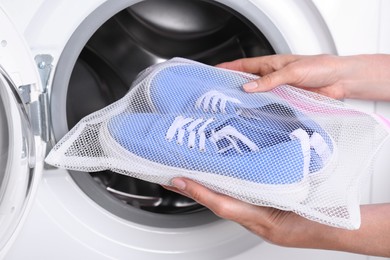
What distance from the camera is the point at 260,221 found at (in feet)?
2.72

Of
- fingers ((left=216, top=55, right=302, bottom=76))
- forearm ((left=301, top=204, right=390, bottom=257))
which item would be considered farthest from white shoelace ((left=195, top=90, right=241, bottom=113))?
forearm ((left=301, top=204, right=390, bottom=257))

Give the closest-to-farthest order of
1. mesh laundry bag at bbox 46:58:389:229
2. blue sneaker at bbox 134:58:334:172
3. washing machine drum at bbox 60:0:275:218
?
mesh laundry bag at bbox 46:58:389:229
blue sneaker at bbox 134:58:334:172
washing machine drum at bbox 60:0:275:218

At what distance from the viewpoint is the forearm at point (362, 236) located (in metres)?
0.83

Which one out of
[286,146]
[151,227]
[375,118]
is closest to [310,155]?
[286,146]

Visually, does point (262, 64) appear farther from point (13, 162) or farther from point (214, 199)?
point (13, 162)

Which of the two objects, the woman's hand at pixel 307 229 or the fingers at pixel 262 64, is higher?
the fingers at pixel 262 64

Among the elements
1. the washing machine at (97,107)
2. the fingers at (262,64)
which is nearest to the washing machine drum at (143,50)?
the washing machine at (97,107)

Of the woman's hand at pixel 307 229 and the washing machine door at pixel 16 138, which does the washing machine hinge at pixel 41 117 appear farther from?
the woman's hand at pixel 307 229

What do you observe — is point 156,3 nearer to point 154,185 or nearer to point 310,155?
point 154,185

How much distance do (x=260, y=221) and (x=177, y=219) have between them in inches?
9.6

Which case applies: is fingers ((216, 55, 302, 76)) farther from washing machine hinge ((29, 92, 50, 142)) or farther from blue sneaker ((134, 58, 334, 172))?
washing machine hinge ((29, 92, 50, 142))

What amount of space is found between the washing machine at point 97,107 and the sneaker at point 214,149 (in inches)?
5.4

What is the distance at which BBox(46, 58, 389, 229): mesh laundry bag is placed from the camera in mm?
761

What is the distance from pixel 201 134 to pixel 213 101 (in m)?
0.07
